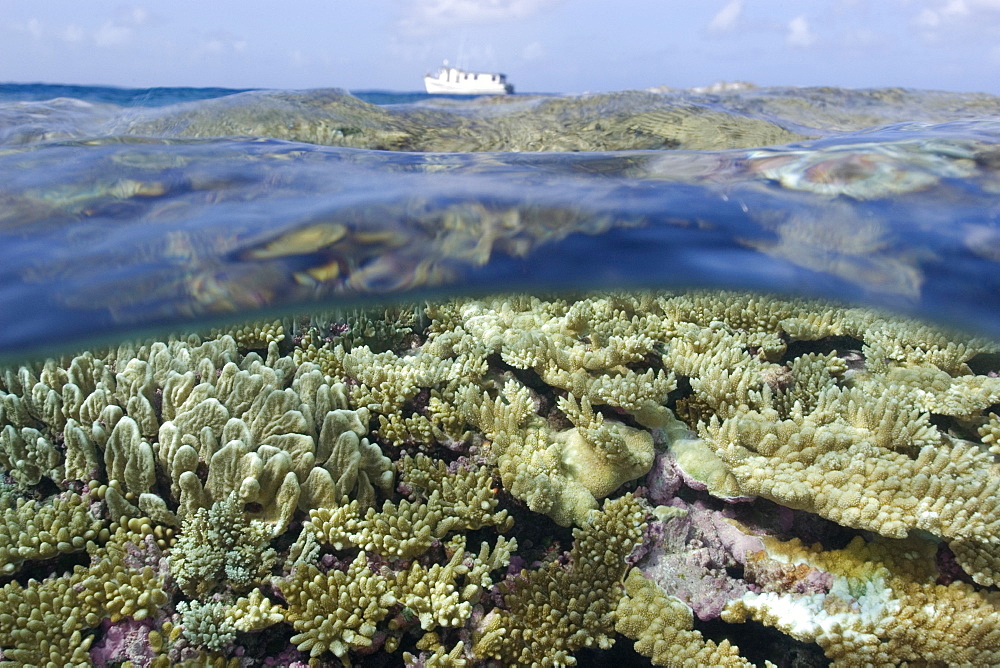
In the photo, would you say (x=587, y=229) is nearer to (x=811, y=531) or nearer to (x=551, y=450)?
(x=551, y=450)

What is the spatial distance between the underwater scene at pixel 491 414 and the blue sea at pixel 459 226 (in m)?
0.03

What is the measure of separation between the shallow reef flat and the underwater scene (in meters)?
0.02

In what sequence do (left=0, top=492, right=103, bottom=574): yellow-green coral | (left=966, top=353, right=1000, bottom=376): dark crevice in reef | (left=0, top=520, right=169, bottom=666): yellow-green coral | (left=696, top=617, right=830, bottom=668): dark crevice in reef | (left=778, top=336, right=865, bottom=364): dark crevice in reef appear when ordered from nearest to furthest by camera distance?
(left=0, top=520, right=169, bottom=666): yellow-green coral, (left=0, top=492, right=103, bottom=574): yellow-green coral, (left=696, top=617, right=830, bottom=668): dark crevice in reef, (left=966, top=353, right=1000, bottom=376): dark crevice in reef, (left=778, top=336, right=865, bottom=364): dark crevice in reef

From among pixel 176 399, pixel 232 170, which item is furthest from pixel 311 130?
pixel 176 399

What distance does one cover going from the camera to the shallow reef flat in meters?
3.69

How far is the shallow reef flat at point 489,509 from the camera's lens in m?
3.69

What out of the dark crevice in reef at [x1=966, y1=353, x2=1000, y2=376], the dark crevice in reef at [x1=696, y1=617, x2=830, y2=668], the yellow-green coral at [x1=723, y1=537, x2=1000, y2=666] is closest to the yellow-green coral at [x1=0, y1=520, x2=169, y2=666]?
the dark crevice in reef at [x1=696, y1=617, x2=830, y2=668]

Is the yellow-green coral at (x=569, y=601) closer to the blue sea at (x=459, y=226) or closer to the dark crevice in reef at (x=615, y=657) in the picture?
the dark crevice in reef at (x=615, y=657)

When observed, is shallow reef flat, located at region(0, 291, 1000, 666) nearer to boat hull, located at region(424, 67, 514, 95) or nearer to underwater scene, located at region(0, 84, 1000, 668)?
underwater scene, located at region(0, 84, 1000, 668)

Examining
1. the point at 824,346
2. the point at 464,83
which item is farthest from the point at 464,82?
the point at 824,346

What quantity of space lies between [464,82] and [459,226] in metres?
21.8

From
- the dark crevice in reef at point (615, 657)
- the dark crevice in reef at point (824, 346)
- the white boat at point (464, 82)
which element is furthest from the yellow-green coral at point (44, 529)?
the white boat at point (464, 82)

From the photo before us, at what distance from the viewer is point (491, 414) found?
4.71 meters

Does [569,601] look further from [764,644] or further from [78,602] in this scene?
[78,602]
